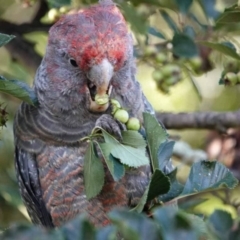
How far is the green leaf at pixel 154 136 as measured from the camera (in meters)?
1.80

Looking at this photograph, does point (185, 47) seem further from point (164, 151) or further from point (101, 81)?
point (164, 151)

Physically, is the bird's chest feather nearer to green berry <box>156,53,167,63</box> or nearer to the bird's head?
the bird's head

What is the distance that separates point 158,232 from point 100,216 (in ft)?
3.74

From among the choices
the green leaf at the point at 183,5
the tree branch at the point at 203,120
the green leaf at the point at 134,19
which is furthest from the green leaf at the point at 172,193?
the tree branch at the point at 203,120

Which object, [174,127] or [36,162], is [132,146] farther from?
[174,127]

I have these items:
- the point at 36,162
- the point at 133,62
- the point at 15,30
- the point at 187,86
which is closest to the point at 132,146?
the point at 133,62

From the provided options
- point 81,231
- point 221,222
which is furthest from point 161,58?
point 81,231

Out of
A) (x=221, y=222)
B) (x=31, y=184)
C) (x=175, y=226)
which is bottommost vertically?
(x=31, y=184)

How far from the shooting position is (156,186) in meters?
1.69

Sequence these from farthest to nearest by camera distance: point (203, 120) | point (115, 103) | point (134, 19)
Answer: point (203, 120)
point (134, 19)
point (115, 103)

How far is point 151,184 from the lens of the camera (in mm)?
1683

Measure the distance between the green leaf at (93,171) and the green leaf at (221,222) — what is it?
55 cm

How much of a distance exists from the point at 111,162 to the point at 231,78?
71 centimetres

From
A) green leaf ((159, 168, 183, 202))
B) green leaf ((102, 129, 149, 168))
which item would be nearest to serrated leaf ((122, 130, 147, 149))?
green leaf ((102, 129, 149, 168))
